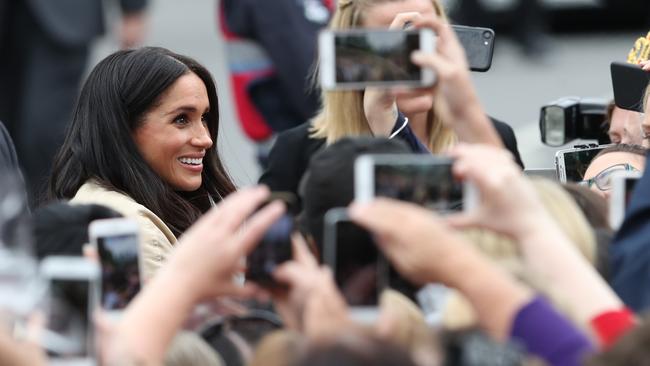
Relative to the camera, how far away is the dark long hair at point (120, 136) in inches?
175

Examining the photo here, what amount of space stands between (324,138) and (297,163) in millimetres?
139

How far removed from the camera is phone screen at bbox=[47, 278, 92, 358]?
2621 mm

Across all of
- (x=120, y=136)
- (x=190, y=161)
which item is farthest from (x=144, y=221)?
(x=190, y=161)

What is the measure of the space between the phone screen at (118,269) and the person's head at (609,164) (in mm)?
1424

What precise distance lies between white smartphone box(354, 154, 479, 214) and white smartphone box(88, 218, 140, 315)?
41 centimetres

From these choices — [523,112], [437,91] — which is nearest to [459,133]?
[437,91]

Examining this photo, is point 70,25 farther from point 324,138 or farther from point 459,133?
point 459,133

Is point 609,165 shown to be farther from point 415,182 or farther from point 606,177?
point 415,182

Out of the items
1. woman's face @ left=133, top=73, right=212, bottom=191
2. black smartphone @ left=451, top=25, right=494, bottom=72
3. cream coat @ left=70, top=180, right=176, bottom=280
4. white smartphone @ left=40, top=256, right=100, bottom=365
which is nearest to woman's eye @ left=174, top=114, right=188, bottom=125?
woman's face @ left=133, top=73, right=212, bottom=191

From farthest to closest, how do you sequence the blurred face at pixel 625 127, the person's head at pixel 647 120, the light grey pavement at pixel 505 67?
the light grey pavement at pixel 505 67 < the blurred face at pixel 625 127 < the person's head at pixel 647 120

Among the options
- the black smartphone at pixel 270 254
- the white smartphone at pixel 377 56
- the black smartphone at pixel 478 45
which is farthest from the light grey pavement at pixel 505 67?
the black smartphone at pixel 270 254

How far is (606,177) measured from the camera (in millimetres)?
3930

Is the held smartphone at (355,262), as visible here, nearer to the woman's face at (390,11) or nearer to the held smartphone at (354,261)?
the held smartphone at (354,261)

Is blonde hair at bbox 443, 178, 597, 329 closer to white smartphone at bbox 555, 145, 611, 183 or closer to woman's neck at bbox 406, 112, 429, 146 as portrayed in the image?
white smartphone at bbox 555, 145, 611, 183
